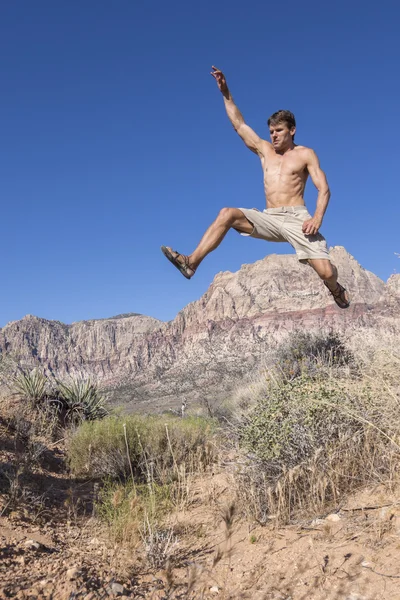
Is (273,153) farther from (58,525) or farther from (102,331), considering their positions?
(102,331)

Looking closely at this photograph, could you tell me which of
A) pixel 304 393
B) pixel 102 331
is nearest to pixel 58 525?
pixel 304 393

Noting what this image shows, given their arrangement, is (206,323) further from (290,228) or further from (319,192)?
(319,192)

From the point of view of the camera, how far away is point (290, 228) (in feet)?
15.3

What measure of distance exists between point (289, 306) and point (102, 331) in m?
73.0

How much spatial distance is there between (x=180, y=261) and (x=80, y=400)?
5056mm

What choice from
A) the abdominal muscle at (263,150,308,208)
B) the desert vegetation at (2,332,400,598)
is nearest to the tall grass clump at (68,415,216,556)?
the desert vegetation at (2,332,400,598)

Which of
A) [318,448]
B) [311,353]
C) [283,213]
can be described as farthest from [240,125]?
[318,448]

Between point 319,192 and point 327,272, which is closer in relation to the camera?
point 319,192

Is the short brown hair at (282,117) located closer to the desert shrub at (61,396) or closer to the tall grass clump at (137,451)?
the tall grass clump at (137,451)

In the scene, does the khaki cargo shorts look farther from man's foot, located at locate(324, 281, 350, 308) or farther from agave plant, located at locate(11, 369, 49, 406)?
agave plant, located at locate(11, 369, 49, 406)

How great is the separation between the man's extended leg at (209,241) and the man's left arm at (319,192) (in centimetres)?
65

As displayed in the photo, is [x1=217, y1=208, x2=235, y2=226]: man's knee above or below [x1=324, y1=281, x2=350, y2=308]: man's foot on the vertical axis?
above

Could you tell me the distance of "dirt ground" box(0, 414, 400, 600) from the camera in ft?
7.44

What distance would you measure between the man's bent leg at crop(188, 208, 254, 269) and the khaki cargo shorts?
12cm
